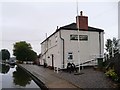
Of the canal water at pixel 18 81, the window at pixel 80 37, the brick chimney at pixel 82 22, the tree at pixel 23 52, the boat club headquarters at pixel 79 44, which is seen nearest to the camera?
the canal water at pixel 18 81

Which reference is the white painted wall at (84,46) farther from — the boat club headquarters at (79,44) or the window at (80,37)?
the window at (80,37)

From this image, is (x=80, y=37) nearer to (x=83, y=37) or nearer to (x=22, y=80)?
(x=83, y=37)

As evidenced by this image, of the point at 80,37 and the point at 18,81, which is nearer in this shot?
the point at 18,81

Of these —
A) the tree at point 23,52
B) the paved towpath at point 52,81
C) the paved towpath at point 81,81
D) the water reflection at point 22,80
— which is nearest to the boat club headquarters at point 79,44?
the water reflection at point 22,80

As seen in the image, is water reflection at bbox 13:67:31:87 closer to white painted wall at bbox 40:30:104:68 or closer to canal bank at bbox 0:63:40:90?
canal bank at bbox 0:63:40:90

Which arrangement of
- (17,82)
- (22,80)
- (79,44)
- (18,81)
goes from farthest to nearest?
(79,44), (22,80), (18,81), (17,82)

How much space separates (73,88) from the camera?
12.9m

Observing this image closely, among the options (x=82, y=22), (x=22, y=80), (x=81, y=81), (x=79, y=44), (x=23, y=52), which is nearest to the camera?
(x=81, y=81)

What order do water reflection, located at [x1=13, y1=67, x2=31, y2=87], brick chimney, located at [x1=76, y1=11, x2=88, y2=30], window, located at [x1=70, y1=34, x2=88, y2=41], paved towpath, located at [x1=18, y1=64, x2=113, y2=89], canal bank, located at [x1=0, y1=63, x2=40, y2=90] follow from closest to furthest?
paved towpath, located at [x1=18, y1=64, x2=113, y2=89] → canal bank, located at [x1=0, y1=63, x2=40, y2=90] → water reflection, located at [x1=13, y1=67, x2=31, y2=87] → brick chimney, located at [x1=76, y1=11, x2=88, y2=30] → window, located at [x1=70, y1=34, x2=88, y2=41]

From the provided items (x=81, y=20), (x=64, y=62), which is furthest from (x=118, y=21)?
(x=64, y=62)

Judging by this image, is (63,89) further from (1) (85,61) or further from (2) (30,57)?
(2) (30,57)

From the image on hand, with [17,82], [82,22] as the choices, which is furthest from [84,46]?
→ [17,82]

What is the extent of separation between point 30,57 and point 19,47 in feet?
17.8

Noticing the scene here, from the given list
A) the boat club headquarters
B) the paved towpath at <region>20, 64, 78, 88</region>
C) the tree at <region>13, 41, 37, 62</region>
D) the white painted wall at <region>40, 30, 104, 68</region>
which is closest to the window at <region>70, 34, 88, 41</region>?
the boat club headquarters
